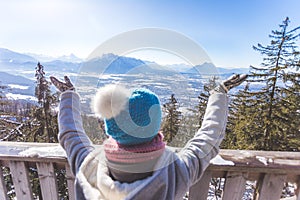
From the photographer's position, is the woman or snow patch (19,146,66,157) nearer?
the woman

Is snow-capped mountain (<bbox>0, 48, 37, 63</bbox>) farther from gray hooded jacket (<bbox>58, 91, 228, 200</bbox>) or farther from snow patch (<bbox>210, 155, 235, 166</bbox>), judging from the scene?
snow patch (<bbox>210, 155, 235, 166</bbox>)

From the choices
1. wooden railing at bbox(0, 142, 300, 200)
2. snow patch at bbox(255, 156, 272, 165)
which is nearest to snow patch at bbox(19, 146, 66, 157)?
wooden railing at bbox(0, 142, 300, 200)

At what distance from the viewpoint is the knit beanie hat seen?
0.69 meters

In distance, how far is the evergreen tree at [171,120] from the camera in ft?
2.67

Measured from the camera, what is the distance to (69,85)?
1034mm

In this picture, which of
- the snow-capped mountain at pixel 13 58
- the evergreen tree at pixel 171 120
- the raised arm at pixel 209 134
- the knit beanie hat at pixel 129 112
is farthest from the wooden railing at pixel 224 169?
the snow-capped mountain at pixel 13 58

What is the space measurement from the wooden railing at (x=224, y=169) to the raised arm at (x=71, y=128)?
159 millimetres

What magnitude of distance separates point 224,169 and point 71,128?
2.46 ft

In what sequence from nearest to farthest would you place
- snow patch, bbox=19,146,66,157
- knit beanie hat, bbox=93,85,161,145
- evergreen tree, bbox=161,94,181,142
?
knit beanie hat, bbox=93,85,161,145, evergreen tree, bbox=161,94,181,142, snow patch, bbox=19,146,66,157

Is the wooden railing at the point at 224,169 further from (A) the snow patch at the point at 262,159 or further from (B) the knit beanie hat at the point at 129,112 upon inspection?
(B) the knit beanie hat at the point at 129,112

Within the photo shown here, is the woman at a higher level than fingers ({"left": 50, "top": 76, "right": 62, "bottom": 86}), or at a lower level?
lower

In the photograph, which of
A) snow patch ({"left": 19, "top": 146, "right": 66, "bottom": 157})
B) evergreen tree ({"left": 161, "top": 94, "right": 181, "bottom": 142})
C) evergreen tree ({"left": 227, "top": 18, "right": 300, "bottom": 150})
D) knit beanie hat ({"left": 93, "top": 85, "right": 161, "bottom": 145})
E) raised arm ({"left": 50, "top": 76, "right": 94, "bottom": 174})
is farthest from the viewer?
evergreen tree ({"left": 227, "top": 18, "right": 300, "bottom": 150})

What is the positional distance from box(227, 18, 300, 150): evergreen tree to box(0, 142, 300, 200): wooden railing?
835 centimetres

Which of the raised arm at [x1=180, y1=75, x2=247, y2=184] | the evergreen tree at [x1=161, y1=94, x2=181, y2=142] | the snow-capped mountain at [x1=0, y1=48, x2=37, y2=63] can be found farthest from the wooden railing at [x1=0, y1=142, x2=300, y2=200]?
the snow-capped mountain at [x1=0, y1=48, x2=37, y2=63]
